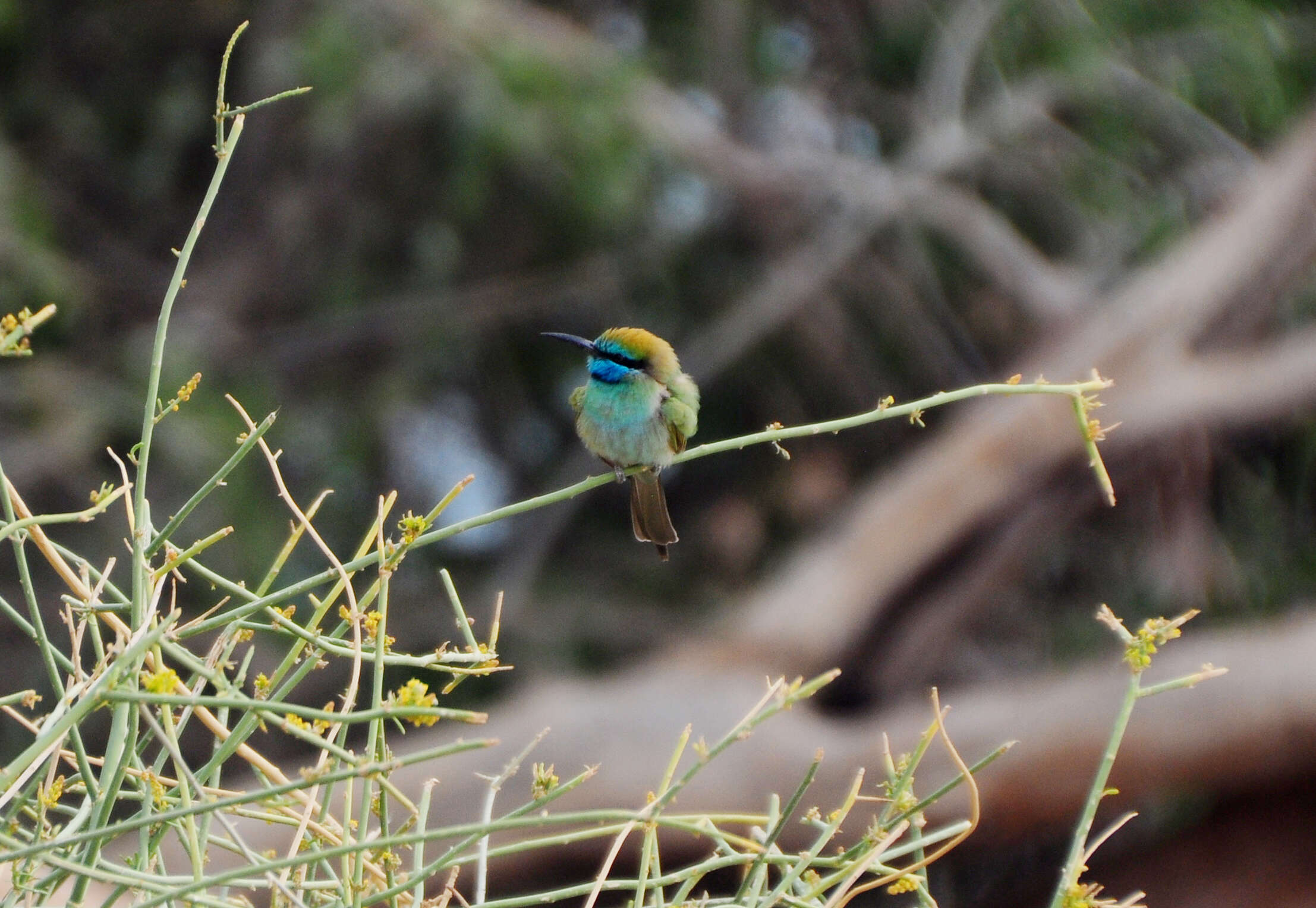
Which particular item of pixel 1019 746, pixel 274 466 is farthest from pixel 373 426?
pixel 274 466

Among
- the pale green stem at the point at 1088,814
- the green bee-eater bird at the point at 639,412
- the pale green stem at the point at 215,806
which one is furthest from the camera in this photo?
the green bee-eater bird at the point at 639,412

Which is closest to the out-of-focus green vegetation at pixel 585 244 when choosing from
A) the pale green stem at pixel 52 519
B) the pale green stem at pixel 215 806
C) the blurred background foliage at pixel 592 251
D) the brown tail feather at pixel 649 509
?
the blurred background foliage at pixel 592 251

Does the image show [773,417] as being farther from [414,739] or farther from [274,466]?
[274,466]

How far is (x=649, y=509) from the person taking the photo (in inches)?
95.1

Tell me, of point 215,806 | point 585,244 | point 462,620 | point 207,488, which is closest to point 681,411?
point 462,620

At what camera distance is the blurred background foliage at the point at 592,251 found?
18.5 ft

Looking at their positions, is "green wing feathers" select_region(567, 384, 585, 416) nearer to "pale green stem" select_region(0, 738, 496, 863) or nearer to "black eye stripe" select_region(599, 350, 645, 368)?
"black eye stripe" select_region(599, 350, 645, 368)

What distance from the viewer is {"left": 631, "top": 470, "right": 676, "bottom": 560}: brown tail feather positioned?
2.40 metres

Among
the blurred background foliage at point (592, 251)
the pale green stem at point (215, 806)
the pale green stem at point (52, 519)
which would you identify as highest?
the pale green stem at point (52, 519)

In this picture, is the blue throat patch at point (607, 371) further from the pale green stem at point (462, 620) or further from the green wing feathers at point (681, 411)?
the pale green stem at point (462, 620)

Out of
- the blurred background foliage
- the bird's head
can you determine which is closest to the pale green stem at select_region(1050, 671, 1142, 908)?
the bird's head

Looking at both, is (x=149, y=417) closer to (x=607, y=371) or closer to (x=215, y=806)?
(x=215, y=806)

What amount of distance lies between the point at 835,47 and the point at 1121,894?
4.18 meters

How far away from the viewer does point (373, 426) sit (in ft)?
21.5
